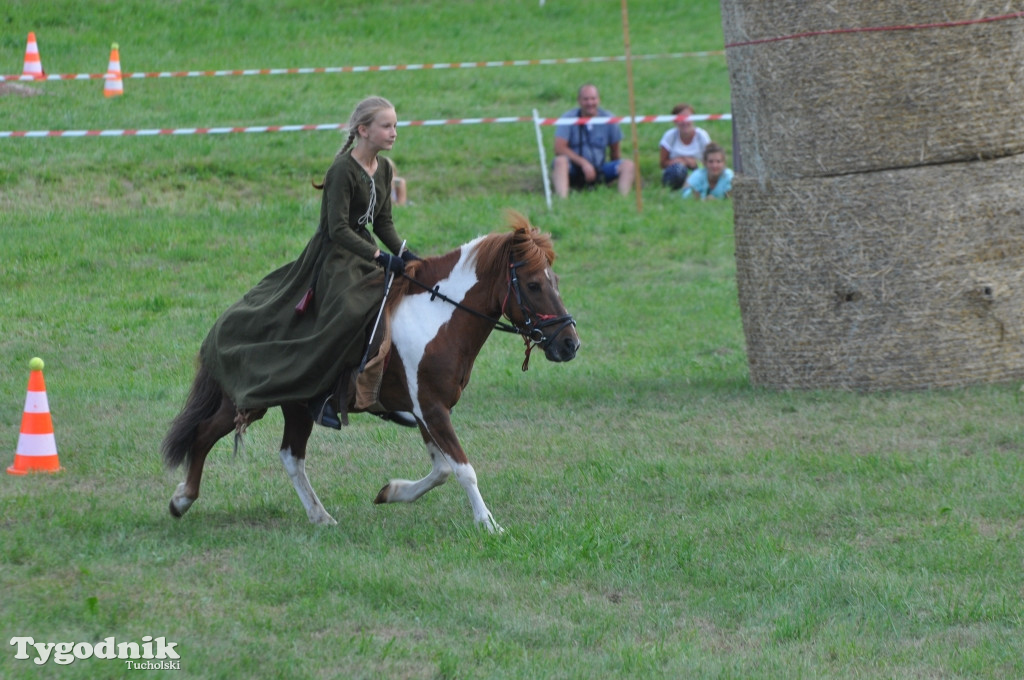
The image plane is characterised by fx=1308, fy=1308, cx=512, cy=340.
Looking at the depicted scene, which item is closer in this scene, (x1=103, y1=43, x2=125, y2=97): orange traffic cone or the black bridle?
the black bridle

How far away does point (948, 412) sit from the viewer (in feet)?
30.5

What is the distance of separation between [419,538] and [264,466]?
209 centimetres

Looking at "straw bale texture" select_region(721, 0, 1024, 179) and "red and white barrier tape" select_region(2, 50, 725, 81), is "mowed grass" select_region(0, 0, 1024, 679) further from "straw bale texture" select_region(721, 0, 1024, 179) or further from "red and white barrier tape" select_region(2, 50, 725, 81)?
"straw bale texture" select_region(721, 0, 1024, 179)

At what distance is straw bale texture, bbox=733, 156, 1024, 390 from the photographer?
385 inches

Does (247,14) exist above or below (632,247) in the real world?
above

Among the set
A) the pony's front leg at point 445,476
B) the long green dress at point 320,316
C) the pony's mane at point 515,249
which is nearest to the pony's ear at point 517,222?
the pony's mane at point 515,249

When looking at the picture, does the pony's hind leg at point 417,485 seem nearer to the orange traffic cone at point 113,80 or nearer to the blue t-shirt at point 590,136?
the blue t-shirt at point 590,136

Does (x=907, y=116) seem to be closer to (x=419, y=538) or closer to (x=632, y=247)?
(x=419, y=538)

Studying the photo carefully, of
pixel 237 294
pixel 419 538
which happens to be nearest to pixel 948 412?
pixel 419 538

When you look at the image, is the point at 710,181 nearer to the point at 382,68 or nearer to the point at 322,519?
the point at 382,68

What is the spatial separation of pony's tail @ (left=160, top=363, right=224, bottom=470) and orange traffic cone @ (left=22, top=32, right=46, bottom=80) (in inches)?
535

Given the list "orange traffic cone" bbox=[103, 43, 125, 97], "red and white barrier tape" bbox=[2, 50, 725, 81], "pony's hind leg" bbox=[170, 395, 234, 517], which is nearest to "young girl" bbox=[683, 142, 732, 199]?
"red and white barrier tape" bbox=[2, 50, 725, 81]

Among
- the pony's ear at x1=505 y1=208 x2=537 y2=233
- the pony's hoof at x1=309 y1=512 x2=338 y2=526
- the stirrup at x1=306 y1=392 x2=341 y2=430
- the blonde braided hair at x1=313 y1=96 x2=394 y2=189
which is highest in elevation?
the blonde braided hair at x1=313 y1=96 x2=394 y2=189

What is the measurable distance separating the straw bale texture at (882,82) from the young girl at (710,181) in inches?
290
